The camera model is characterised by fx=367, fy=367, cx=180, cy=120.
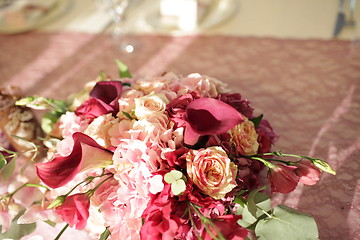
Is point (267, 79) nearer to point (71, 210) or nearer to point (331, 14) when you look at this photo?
point (331, 14)

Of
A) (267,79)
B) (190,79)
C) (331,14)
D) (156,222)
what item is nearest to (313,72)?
(267,79)

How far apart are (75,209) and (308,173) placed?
287 mm

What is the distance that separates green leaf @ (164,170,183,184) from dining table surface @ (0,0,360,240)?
28cm

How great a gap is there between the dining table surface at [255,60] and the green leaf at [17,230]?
415 mm

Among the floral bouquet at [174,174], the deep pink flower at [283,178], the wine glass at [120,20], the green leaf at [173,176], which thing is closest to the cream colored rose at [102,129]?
the floral bouquet at [174,174]

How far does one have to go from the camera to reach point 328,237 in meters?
0.51

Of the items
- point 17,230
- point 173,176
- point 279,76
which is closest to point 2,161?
point 17,230

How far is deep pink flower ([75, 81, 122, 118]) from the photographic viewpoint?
52 cm

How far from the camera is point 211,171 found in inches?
16.9

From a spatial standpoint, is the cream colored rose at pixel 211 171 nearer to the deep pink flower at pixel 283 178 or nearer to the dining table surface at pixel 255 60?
the deep pink flower at pixel 283 178

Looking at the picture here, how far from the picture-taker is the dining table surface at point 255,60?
732mm

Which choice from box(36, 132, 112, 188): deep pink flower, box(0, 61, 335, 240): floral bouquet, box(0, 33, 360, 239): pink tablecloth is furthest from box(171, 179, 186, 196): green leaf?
box(0, 33, 360, 239): pink tablecloth

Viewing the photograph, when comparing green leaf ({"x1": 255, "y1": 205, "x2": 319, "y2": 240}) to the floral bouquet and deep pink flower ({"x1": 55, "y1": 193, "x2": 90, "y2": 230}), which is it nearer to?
the floral bouquet

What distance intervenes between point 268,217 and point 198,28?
28.3 inches
